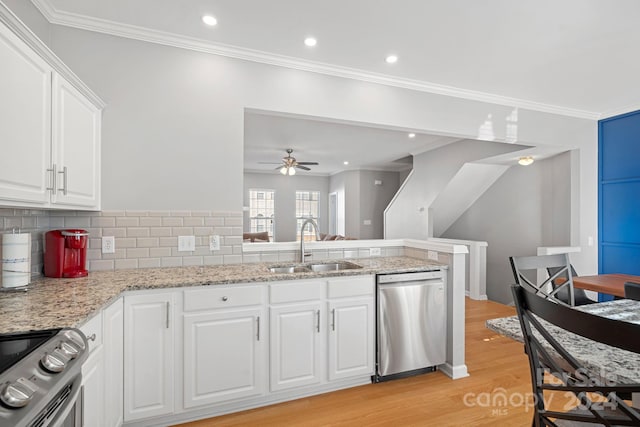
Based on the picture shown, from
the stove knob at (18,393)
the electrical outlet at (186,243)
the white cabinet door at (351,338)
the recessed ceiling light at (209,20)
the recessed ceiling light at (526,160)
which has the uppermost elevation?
the recessed ceiling light at (209,20)

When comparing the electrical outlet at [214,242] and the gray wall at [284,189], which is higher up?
the gray wall at [284,189]

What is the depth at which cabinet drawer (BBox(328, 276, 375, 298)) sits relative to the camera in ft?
7.77

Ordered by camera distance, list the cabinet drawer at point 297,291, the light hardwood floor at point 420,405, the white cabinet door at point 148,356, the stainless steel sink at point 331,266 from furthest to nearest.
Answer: the stainless steel sink at point 331,266
the cabinet drawer at point 297,291
the light hardwood floor at point 420,405
the white cabinet door at point 148,356

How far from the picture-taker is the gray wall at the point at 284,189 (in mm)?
9289

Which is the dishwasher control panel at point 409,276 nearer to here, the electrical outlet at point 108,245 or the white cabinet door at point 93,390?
the white cabinet door at point 93,390

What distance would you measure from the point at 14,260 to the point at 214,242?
1.17 m

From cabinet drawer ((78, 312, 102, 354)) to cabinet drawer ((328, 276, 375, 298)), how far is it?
1412mm

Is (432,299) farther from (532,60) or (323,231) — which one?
(323,231)

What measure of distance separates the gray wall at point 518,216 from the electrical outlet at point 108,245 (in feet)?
17.0

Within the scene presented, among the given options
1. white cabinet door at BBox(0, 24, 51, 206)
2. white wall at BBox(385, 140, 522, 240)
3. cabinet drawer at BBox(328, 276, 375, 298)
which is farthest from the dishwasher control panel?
white wall at BBox(385, 140, 522, 240)

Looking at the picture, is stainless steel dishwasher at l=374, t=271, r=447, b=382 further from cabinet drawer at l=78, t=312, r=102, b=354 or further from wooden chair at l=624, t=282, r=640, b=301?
cabinet drawer at l=78, t=312, r=102, b=354

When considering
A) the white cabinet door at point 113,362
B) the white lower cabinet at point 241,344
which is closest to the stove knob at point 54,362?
Result: the white cabinet door at point 113,362

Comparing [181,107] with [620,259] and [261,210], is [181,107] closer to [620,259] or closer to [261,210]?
[620,259]

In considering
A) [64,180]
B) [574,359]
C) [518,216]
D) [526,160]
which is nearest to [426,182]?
[518,216]
